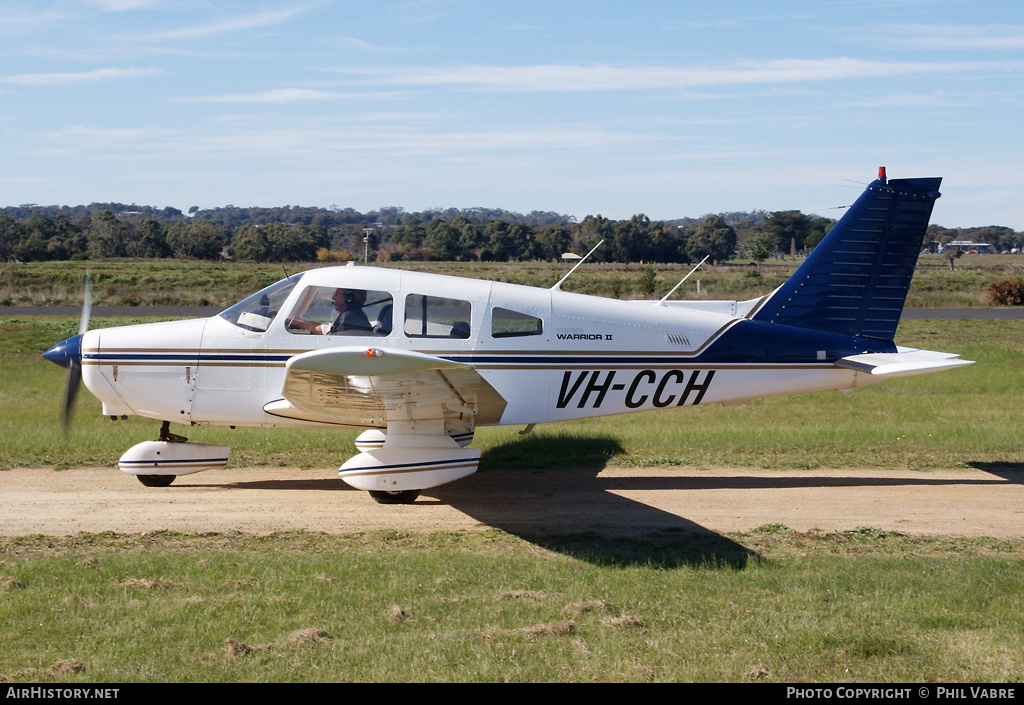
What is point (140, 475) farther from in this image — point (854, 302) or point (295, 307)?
point (854, 302)

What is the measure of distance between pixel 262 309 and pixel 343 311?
2.97ft

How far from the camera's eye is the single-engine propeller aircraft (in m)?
8.82

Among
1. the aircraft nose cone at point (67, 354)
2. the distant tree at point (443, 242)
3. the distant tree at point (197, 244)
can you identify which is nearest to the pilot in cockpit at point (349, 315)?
the aircraft nose cone at point (67, 354)

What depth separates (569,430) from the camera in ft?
42.4

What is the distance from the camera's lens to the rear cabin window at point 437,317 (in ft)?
29.3

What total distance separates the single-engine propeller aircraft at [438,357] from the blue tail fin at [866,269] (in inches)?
6.0

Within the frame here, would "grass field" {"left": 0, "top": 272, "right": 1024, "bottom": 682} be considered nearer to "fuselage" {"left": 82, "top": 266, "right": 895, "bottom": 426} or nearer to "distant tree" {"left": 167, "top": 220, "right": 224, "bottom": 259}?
"fuselage" {"left": 82, "top": 266, "right": 895, "bottom": 426}

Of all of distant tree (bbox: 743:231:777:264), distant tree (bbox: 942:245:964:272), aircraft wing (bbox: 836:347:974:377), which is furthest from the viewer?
distant tree (bbox: 942:245:964:272)

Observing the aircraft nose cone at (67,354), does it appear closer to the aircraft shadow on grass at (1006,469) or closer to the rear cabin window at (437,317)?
the rear cabin window at (437,317)

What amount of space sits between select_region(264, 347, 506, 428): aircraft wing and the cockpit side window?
2.75 feet

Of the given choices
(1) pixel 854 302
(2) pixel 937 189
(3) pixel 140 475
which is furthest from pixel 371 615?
(2) pixel 937 189

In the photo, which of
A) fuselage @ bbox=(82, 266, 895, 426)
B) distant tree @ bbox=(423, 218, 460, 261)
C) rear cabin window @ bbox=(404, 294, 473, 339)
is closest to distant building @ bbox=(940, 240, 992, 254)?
distant tree @ bbox=(423, 218, 460, 261)

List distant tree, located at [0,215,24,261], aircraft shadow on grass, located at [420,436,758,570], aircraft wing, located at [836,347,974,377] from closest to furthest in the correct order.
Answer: aircraft shadow on grass, located at [420,436,758,570], aircraft wing, located at [836,347,974,377], distant tree, located at [0,215,24,261]

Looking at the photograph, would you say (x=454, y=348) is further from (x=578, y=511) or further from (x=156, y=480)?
(x=156, y=480)
